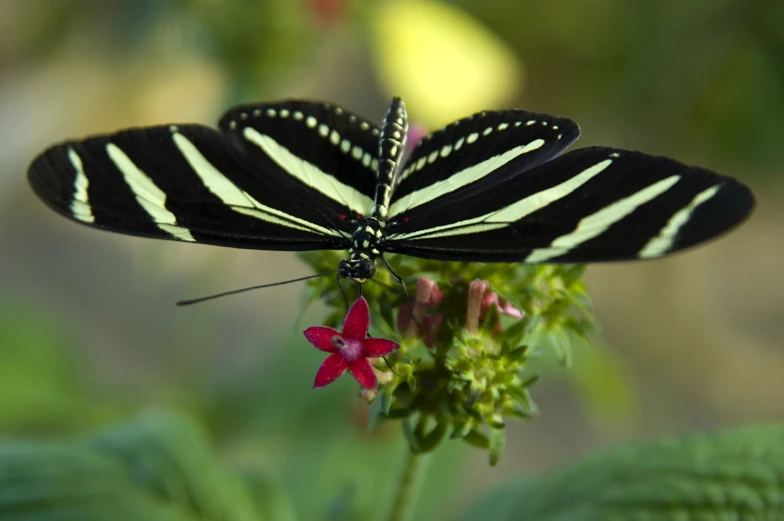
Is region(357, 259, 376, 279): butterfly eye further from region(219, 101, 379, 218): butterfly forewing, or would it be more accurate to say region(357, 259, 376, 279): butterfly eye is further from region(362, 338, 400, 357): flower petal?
region(219, 101, 379, 218): butterfly forewing

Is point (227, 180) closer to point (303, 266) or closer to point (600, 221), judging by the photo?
point (600, 221)

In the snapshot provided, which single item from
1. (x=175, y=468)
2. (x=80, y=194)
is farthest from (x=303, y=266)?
(x=80, y=194)

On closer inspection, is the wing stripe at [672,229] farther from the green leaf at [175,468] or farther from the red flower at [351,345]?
the green leaf at [175,468]

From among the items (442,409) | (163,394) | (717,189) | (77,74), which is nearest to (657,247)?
(717,189)

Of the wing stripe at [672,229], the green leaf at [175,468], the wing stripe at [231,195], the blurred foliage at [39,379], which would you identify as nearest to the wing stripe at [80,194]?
the wing stripe at [231,195]

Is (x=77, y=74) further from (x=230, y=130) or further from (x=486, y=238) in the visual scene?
(x=486, y=238)

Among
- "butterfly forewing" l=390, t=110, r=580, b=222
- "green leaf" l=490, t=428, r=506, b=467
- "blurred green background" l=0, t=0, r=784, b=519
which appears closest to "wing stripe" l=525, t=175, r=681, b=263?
"butterfly forewing" l=390, t=110, r=580, b=222
